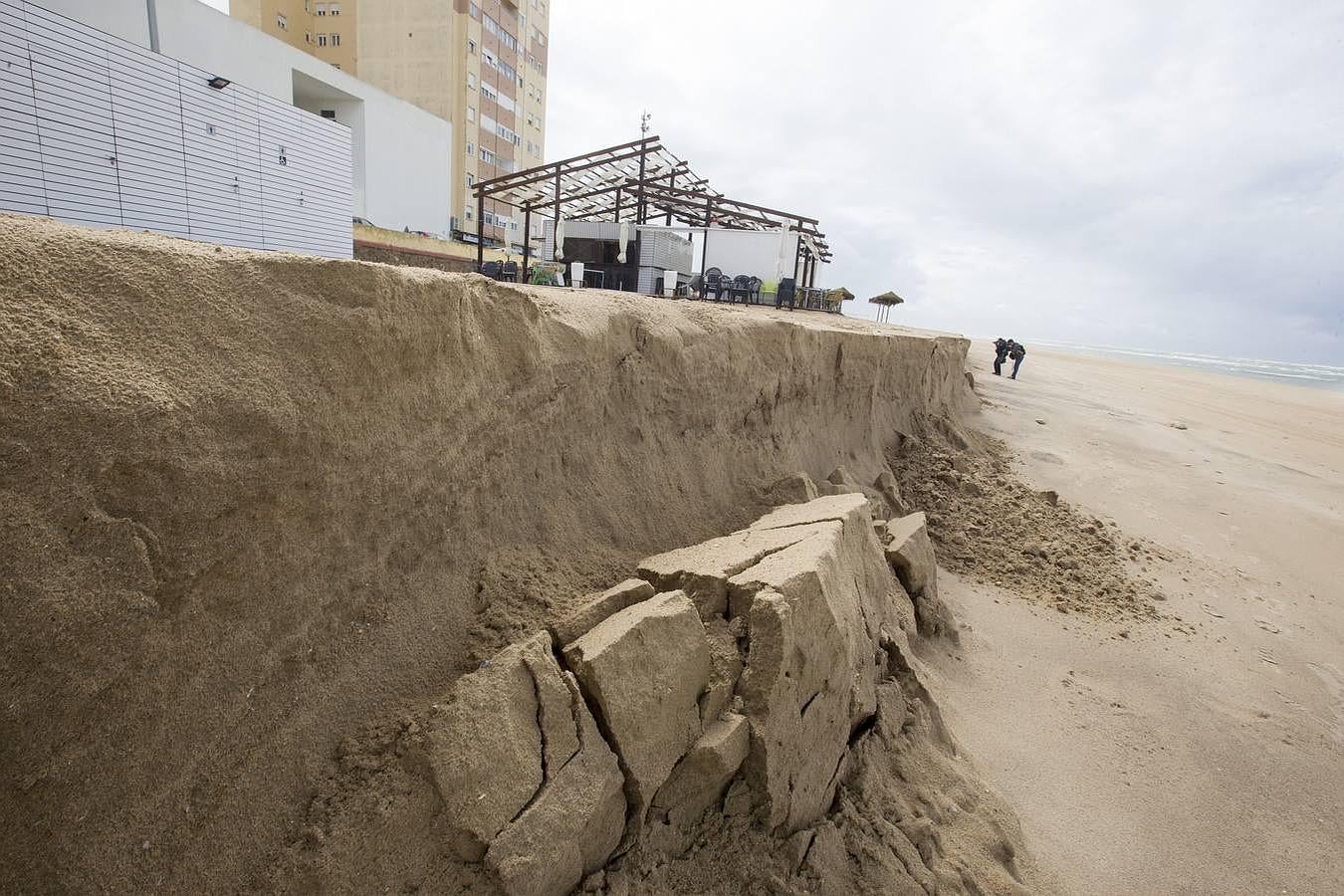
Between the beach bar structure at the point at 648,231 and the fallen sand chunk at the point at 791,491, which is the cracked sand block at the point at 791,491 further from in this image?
the beach bar structure at the point at 648,231

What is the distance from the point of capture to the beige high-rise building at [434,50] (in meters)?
30.6

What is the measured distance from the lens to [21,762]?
1.37m

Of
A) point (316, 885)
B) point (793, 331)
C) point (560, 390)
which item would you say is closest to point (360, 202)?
point (793, 331)

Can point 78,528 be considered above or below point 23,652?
above

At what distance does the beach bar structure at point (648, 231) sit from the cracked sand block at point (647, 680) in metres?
14.7

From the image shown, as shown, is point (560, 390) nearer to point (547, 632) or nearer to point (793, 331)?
point (547, 632)

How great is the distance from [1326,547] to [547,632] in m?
10.2

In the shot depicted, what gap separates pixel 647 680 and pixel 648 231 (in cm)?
1710

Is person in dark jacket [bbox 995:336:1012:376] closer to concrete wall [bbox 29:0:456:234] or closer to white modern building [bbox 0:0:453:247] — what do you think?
white modern building [bbox 0:0:453:247]

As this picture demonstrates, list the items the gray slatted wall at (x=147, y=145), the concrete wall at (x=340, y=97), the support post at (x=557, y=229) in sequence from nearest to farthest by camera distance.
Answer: the gray slatted wall at (x=147, y=145) → the concrete wall at (x=340, y=97) → the support post at (x=557, y=229)

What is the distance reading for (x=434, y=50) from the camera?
100 feet

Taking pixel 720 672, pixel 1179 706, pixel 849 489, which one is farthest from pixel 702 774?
pixel 1179 706

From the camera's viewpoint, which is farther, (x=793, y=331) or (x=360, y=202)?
(x=360, y=202)

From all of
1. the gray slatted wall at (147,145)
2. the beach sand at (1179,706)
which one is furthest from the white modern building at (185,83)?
the beach sand at (1179,706)
